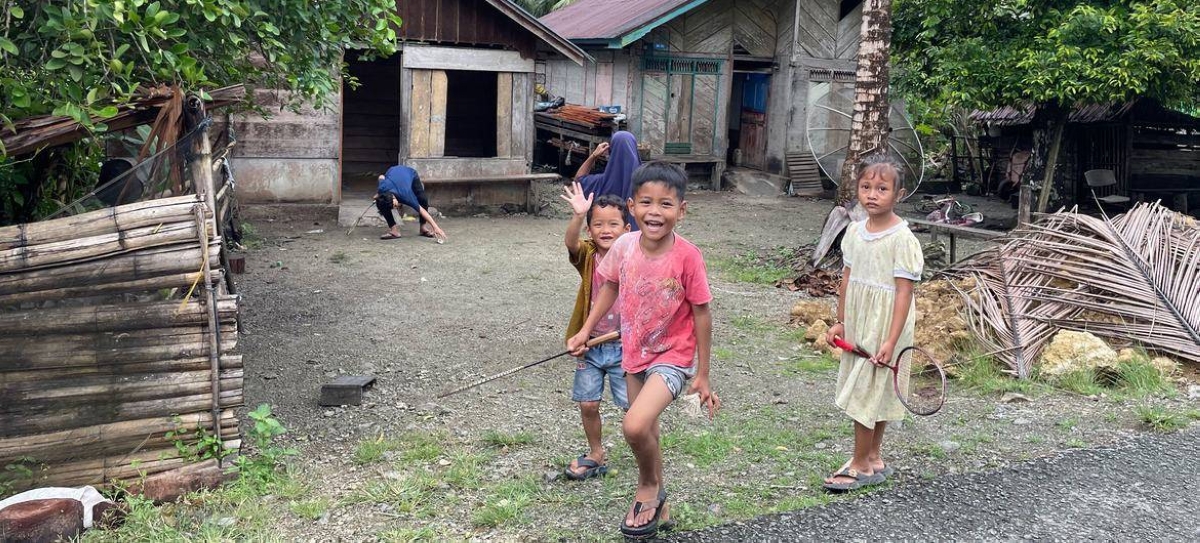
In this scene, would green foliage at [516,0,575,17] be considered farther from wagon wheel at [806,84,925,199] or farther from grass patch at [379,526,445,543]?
grass patch at [379,526,445,543]

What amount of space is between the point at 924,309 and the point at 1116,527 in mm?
3126

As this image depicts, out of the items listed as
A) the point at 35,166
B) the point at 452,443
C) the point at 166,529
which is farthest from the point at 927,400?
the point at 35,166

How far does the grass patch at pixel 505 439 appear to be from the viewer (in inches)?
197

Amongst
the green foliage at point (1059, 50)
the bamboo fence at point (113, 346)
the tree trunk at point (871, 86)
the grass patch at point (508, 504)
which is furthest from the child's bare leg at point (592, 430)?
the green foliage at point (1059, 50)

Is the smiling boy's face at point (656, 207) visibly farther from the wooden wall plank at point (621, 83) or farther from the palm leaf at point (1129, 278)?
the wooden wall plank at point (621, 83)

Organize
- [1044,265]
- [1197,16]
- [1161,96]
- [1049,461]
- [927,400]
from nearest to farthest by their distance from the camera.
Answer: [1049,461] → [927,400] → [1044,265] → [1197,16] → [1161,96]

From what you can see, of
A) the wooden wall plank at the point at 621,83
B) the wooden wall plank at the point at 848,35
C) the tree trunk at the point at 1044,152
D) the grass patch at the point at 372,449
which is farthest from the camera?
the wooden wall plank at the point at 848,35

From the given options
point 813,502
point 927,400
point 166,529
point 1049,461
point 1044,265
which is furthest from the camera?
point 1044,265

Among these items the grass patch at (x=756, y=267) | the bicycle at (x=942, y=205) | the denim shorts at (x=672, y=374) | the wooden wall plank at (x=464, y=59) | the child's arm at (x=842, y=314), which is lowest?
the grass patch at (x=756, y=267)

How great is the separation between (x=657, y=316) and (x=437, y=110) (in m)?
10.6

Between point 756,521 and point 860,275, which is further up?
point 860,275

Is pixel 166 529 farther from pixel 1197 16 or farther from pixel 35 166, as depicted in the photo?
pixel 1197 16

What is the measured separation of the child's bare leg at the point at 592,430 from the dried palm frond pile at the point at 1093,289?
9.97ft

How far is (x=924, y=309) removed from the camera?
279 inches
